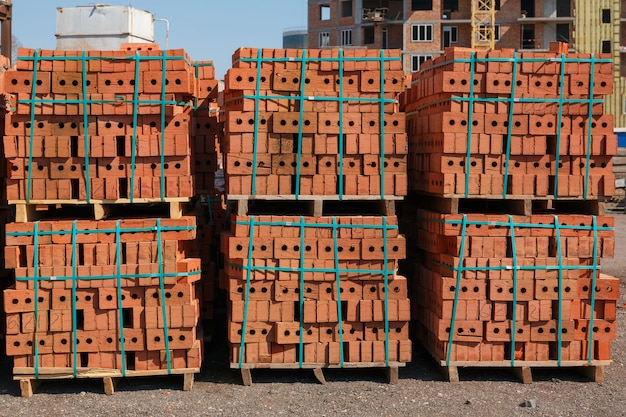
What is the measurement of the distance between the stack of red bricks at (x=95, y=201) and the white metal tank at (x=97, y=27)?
1393cm

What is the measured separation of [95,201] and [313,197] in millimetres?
2176

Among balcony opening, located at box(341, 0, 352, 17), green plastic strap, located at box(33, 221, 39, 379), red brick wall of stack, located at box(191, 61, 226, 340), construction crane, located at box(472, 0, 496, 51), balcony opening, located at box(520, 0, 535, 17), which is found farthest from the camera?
balcony opening, located at box(341, 0, 352, 17)

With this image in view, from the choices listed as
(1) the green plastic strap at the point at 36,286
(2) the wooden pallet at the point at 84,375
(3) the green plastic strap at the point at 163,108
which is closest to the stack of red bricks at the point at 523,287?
(2) the wooden pallet at the point at 84,375

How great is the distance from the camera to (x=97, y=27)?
2048 cm

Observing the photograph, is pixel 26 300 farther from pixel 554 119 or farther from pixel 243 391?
pixel 554 119

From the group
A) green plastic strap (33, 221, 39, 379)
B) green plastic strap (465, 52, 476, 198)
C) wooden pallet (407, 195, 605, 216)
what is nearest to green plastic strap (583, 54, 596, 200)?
wooden pallet (407, 195, 605, 216)

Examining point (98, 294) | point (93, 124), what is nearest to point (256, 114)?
point (93, 124)

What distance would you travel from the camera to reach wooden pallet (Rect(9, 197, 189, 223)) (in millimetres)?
7070

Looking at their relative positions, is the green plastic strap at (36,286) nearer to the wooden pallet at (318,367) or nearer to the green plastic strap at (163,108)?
the green plastic strap at (163,108)

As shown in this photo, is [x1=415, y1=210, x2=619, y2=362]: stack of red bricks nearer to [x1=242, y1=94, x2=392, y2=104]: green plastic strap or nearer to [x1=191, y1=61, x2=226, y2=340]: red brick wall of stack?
[x1=242, y1=94, x2=392, y2=104]: green plastic strap

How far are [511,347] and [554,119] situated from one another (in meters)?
2.41

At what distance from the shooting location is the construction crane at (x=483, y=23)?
52.9 metres

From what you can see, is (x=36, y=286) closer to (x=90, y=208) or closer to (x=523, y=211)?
(x=90, y=208)

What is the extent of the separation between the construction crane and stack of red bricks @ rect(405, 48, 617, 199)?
47.6 metres
